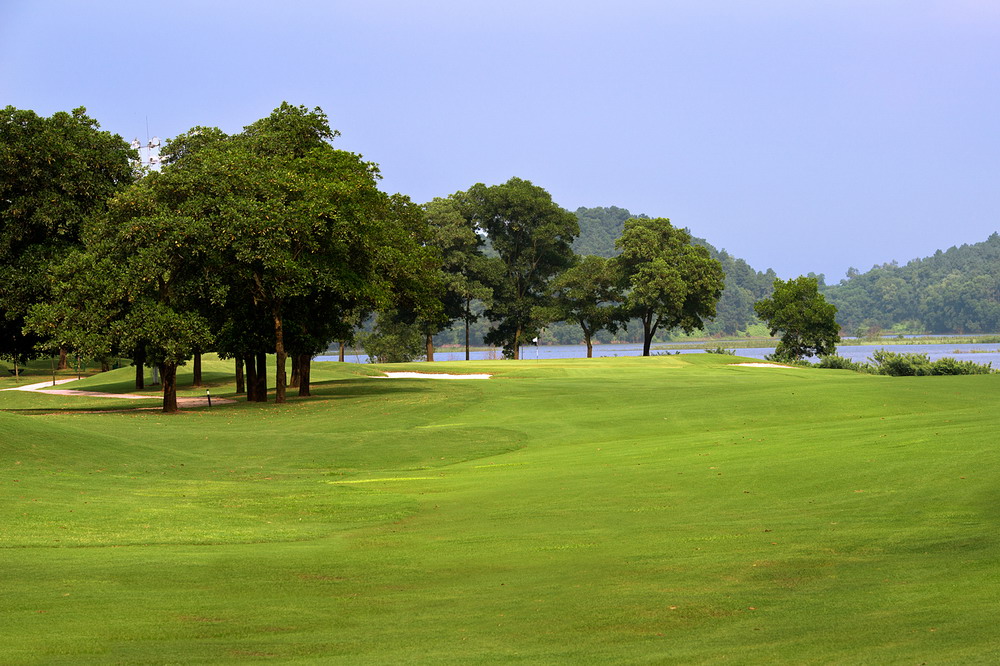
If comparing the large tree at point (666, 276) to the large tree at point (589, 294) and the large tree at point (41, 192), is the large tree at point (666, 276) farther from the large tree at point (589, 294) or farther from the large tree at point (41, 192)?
the large tree at point (41, 192)

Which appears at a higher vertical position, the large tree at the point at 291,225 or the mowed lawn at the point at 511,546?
the large tree at the point at 291,225

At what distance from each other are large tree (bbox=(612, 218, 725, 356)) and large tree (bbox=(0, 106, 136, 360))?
5469 centimetres

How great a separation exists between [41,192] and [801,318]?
6976cm

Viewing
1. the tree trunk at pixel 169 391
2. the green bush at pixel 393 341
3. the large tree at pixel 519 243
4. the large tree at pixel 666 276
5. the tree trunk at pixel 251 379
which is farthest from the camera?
the large tree at pixel 519 243

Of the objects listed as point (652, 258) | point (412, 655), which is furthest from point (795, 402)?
point (652, 258)

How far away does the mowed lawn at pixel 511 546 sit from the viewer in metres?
8.77

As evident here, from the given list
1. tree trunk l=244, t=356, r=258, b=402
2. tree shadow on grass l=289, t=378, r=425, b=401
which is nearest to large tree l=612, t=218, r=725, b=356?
tree shadow on grass l=289, t=378, r=425, b=401

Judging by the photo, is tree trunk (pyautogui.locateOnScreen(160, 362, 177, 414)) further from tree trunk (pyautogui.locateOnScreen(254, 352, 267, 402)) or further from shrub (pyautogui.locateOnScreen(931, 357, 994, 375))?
shrub (pyautogui.locateOnScreen(931, 357, 994, 375))

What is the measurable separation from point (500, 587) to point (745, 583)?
9.41 ft

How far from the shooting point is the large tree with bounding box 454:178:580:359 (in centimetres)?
10044

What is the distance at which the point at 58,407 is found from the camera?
150ft

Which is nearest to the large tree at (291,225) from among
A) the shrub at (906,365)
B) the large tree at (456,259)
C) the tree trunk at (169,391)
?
the tree trunk at (169,391)

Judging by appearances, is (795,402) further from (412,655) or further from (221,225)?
(412,655)

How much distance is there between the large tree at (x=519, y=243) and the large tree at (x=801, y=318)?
77.1 ft
